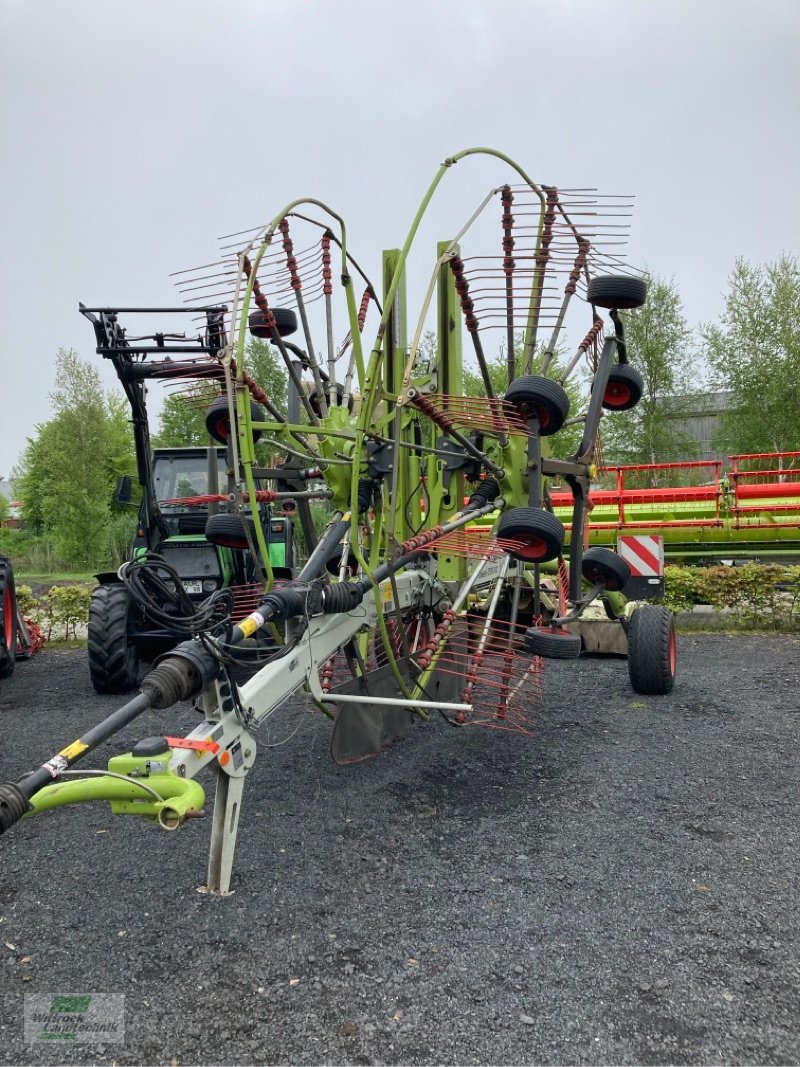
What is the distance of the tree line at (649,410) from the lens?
22359mm

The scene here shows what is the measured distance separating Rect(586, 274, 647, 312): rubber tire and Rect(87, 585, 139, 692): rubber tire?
4487 mm

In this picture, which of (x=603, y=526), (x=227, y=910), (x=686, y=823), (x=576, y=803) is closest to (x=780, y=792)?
(x=686, y=823)

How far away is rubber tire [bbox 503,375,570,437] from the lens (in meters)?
4.86

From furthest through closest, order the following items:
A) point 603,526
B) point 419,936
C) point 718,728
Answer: point 603,526 → point 718,728 → point 419,936

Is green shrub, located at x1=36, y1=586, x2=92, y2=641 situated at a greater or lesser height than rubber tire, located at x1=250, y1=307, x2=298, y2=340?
lesser

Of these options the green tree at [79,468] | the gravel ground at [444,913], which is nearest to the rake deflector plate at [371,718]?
the gravel ground at [444,913]

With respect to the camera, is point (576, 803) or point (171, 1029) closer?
point (171, 1029)

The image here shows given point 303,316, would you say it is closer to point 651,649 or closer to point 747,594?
point 651,649

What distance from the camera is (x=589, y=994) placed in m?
2.83

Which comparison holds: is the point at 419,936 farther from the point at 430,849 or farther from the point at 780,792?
the point at 780,792

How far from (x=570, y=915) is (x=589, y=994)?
0.52 m

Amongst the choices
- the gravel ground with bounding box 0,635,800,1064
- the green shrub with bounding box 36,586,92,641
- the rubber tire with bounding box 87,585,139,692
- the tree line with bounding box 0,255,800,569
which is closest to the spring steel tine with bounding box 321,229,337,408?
the gravel ground with bounding box 0,635,800,1064

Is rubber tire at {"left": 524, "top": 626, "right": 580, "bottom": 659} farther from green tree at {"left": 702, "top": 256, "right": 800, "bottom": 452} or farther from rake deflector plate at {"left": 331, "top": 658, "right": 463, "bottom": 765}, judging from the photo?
green tree at {"left": 702, "top": 256, "right": 800, "bottom": 452}

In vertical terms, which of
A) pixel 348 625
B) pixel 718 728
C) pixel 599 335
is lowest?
pixel 718 728
